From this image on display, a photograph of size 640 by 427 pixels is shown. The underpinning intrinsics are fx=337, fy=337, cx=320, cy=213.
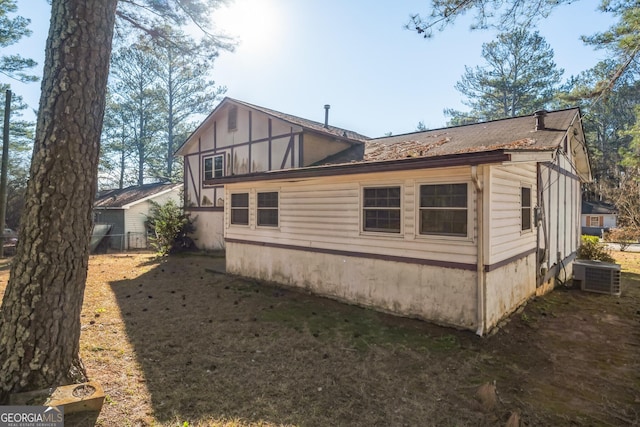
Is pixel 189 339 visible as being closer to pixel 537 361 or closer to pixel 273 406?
pixel 273 406

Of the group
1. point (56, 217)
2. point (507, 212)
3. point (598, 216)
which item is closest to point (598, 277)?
point (507, 212)

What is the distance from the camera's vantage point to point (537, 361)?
4484 millimetres

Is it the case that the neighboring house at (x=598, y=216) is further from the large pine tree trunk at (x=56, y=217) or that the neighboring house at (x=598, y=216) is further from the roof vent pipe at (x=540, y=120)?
the large pine tree trunk at (x=56, y=217)

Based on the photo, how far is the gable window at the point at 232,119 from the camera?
1438cm

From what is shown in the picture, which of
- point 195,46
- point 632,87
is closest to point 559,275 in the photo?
point 195,46

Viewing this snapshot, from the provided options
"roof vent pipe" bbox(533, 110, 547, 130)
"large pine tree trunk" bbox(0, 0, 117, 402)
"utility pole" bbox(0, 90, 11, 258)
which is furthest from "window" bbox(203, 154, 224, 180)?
"large pine tree trunk" bbox(0, 0, 117, 402)

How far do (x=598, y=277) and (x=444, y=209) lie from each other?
222 inches

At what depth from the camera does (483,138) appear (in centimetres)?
858

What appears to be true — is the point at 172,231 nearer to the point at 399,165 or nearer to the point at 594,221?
the point at 399,165

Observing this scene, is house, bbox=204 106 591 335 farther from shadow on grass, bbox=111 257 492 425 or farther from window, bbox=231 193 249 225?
shadow on grass, bbox=111 257 492 425

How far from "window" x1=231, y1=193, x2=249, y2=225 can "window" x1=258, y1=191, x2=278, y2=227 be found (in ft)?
1.85

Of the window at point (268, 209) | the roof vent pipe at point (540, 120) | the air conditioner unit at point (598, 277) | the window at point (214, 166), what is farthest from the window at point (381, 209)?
the window at point (214, 166)

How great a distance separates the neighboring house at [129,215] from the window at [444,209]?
17970 mm

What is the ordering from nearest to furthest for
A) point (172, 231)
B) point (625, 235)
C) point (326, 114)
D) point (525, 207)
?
1. point (525, 207)
2. point (326, 114)
3. point (172, 231)
4. point (625, 235)
